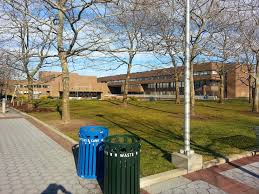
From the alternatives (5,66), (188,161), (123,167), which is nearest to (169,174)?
(188,161)

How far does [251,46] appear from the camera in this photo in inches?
853

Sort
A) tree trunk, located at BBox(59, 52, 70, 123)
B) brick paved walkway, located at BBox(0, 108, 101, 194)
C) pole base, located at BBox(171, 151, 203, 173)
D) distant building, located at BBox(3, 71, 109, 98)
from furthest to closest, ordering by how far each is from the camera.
→ 1. distant building, located at BBox(3, 71, 109, 98)
2. tree trunk, located at BBox(59, 52, 70, 123)
3. pole base, located at BBox(171, 151, 203, 173)
4. brick paved walkway, located at BBox(0, 108, 101, 194)

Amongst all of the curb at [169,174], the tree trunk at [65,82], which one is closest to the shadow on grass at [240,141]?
the curb at [169,174]

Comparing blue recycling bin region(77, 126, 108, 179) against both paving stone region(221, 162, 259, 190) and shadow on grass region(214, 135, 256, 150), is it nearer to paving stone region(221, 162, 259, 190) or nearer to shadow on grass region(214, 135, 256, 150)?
paving stone region(221, 162, 259, 190)

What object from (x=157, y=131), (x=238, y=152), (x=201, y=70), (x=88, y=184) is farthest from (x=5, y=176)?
(x=201, y=70)

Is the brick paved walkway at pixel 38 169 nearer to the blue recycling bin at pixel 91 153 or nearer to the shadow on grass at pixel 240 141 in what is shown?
the blue recycling bin at pixel 91 153

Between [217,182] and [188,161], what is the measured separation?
0.76 meters

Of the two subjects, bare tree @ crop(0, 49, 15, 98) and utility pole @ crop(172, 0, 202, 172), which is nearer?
utility pole @ crop(172, 0, 202, 172)

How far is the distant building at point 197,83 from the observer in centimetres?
7019

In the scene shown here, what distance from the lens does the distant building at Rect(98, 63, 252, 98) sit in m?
70.2

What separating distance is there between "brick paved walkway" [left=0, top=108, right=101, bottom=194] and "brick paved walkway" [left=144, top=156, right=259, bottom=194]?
1.40 m

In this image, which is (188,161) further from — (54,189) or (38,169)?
(38,169)

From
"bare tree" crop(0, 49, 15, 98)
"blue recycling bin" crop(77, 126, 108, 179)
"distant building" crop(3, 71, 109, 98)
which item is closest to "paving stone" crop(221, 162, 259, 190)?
"blue recycling bin" crop(77, 126, 108, 179)

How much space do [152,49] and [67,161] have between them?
20.6 feet
